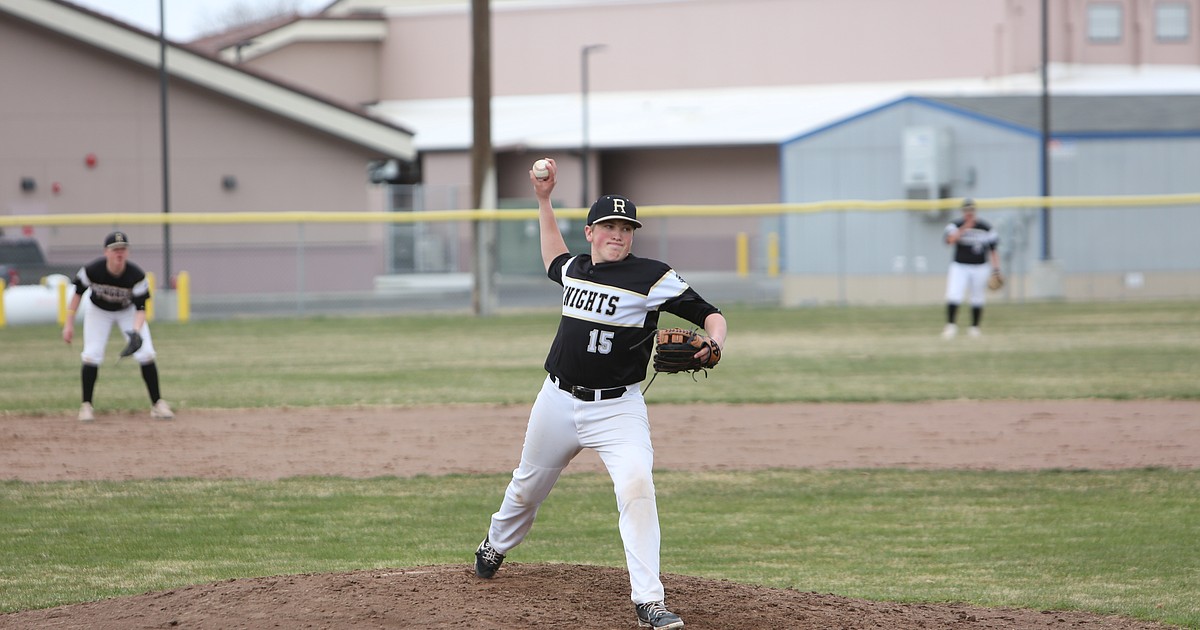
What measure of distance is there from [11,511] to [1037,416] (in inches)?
373

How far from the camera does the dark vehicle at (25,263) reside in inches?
995

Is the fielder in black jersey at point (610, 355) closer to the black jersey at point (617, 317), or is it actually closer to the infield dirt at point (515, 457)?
the black jersey at point (617, 317)

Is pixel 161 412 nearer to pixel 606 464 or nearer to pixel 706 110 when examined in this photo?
pixel 606 464

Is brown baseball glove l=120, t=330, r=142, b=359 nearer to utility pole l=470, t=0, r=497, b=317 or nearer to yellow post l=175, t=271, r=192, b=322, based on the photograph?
utility pole l=470, t=0, r=497, b=317

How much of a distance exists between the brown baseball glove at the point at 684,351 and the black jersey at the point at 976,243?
580 inches

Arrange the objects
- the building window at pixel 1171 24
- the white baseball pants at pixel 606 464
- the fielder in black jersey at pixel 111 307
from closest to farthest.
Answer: the white baseball pants at pixel 606 464 < the fielder in black jersey at pixel 111 307 < the building window at pixel 1171 24

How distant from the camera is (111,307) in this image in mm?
12555

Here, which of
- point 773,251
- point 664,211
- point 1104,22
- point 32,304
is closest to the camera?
point 32,304

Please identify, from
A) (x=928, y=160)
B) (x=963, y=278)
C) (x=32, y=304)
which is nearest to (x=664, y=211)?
(x=928, y=160)

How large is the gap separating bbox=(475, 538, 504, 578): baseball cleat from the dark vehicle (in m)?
21.4

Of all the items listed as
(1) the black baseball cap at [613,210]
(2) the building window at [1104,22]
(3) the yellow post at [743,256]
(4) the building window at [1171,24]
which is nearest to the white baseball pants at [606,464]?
(1) the black baseball cap at [613,210]

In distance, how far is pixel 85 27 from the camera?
31.9 metres

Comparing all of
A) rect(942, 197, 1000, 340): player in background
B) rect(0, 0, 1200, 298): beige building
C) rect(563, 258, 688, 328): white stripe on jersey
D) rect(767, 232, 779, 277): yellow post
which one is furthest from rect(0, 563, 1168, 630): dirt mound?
rect(767, 232, 779, 277): yellow post

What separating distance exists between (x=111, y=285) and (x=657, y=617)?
8572mm
